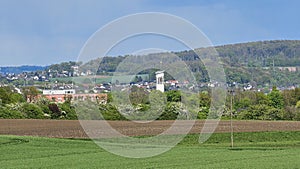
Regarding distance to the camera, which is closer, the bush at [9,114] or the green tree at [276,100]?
the bush at [9,114]

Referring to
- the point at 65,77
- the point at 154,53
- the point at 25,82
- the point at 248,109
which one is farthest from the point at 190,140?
the point at 25,82

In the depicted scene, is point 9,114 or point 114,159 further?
point 9,114

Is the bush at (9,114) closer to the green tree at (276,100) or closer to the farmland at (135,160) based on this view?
the farmland at (135,160)

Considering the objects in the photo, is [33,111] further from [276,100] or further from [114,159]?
[114,159]

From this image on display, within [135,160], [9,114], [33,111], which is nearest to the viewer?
[135,160]

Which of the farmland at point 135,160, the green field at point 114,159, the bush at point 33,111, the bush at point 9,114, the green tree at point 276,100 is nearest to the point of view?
the green field at point 114,159

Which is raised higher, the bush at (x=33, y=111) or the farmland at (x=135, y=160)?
the bush at (x=33, y=111)

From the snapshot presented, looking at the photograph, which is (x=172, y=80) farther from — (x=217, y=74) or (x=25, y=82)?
(x=25, y=82)

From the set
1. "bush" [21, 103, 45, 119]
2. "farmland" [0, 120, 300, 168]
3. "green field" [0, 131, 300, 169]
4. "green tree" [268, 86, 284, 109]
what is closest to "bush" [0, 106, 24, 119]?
"bush" [21, 103, 45, 119]

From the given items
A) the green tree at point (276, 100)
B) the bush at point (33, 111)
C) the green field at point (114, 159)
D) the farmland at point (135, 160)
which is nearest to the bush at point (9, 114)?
the bush at point (33, 111)

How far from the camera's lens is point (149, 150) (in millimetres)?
35750

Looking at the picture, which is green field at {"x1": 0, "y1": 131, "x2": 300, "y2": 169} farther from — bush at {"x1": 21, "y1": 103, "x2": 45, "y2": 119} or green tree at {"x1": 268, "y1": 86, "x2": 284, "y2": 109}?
green tree at {"x1": 268, "y1": 86, "x2": 284, "y2": 109}

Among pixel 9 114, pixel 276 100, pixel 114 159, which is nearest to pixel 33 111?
pixel 9 114

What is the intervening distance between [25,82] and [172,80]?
563 feet
